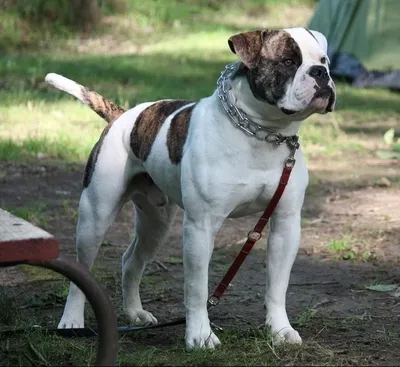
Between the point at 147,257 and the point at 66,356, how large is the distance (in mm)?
1073

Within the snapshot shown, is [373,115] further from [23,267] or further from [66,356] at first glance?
[66,356]

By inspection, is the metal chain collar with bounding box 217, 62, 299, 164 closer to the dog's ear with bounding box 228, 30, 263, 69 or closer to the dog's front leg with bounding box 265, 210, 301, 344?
the dog's ear with bounding box 228, 30, 263, 69

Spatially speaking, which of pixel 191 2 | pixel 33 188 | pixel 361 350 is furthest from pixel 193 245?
pixel 191 2

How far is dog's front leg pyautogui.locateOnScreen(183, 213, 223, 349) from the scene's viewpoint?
4.30 m

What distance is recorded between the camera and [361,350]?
14.5 ft

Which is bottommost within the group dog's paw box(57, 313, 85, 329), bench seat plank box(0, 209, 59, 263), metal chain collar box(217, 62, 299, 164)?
dog's paw box(57, 313, 85, 329)

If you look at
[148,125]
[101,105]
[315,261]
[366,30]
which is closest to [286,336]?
[148,125]

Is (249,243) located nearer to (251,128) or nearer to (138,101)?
(251,128)

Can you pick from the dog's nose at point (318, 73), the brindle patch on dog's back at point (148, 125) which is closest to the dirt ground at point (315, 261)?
the brindle patch on dog's back at point (148, 125)

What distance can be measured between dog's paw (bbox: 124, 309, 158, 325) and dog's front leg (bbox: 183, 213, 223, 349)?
0.74 m

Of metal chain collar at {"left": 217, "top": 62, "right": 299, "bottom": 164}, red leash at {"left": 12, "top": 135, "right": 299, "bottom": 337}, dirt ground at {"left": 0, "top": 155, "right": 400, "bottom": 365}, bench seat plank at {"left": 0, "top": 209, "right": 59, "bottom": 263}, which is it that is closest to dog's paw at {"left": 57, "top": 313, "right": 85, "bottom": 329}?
red leash at {"left": 12, "top": 135, "right": 299, "bottom": 337}

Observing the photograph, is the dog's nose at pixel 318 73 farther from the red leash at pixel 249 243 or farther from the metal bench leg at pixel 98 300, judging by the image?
the metal bench leg at pixel 98 300

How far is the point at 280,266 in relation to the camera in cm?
446

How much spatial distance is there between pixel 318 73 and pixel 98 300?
1.30m
